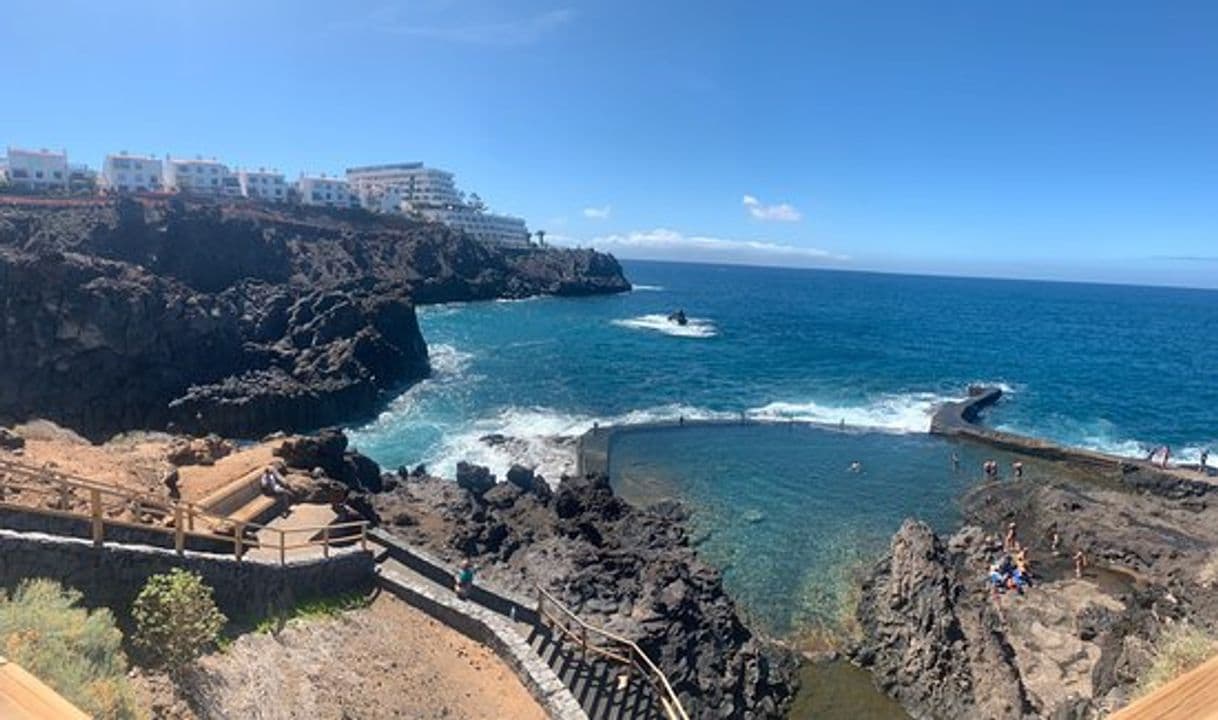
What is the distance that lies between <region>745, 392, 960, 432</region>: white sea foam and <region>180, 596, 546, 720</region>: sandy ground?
34612mm

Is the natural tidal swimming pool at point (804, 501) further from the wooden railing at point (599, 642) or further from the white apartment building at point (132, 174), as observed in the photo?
the white apartment building at point (132, 174)

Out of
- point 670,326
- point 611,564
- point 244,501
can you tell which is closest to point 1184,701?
point 244,501

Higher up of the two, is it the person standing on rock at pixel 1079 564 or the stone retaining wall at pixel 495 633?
the stone retaining wall at pixel 495 633

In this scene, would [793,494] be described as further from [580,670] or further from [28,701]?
[28,701]

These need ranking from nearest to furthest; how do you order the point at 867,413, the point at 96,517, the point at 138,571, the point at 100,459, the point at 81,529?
1. the point at 96,517
2. the point at 138,571
3. the point at 81,529
4. the point at 100,459
5. the point at 867,413

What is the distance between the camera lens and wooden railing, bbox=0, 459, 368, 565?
12.7 metres

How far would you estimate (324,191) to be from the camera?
488ft

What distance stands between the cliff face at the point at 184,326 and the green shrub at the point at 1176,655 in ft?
136

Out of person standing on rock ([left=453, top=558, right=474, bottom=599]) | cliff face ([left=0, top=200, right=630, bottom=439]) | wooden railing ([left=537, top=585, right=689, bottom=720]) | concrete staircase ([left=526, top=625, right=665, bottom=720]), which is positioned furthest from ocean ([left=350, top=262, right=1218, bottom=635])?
A: person standing on rock ([left=453, top=558, right=474, bottom=599])

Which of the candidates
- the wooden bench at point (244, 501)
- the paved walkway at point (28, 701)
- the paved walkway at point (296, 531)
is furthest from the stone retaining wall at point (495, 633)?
the paved walkway at point (28, 701)

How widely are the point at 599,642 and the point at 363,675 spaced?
639 cm

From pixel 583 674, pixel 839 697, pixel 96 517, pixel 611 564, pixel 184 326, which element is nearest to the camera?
pixel 96 517

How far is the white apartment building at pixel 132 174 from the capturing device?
397 feet

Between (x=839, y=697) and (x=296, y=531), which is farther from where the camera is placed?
(x=839, y=697)
